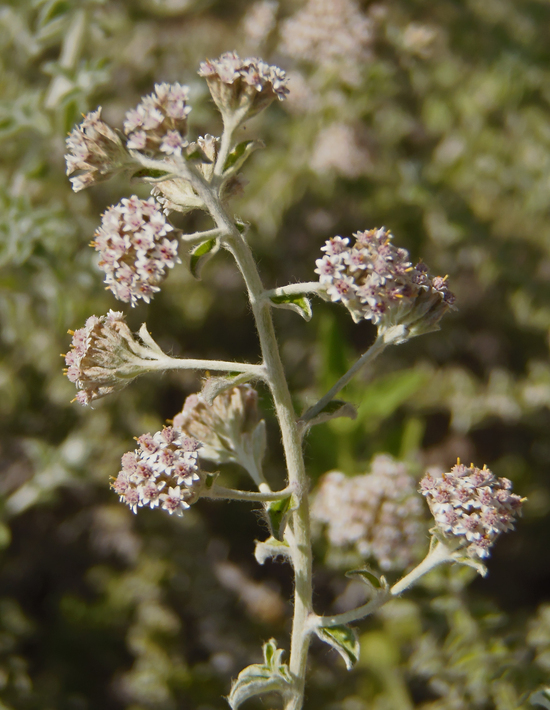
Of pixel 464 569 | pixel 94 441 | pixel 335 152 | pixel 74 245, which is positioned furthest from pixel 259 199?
pixel 464 569

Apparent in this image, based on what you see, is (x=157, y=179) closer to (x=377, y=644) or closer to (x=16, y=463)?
(x=377, y=644)

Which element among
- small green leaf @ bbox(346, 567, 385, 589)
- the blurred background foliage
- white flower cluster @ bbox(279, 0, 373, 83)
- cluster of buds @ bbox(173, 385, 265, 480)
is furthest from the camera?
white flower cluster @ bbox(279, 0, 373, 83)

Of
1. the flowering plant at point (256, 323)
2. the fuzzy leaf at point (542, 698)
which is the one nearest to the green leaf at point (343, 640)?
the flowering plant at point (256, 323)

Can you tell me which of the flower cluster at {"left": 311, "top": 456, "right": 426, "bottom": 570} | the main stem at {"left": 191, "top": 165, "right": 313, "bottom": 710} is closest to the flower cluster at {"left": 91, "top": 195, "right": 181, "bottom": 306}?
the main stem at {"left": 191, "top": 165, "right": 313, "bottom": 710}

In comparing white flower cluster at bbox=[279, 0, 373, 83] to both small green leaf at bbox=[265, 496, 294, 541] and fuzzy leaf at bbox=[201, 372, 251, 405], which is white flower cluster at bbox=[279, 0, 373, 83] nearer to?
fuzzy leaf at bbox=[201, 372, 251, 405]

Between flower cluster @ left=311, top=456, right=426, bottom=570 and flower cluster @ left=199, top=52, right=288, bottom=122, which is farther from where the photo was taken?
flower cluster @ left=311, top=456, right=426, bottom=570

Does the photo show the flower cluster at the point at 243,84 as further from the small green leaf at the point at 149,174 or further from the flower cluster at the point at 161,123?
the small green leaf at the point at 149,174
